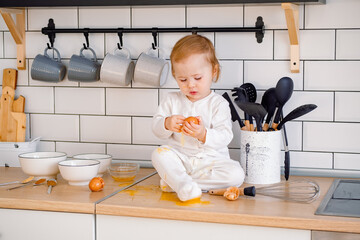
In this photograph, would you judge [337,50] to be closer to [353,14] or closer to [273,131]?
[353,14]

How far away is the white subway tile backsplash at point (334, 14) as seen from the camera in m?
1.66

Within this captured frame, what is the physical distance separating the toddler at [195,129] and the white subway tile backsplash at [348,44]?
1.36 feet

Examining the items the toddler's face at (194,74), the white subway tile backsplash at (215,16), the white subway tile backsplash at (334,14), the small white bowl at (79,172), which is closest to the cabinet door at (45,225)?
the small white bowl at (79,172)

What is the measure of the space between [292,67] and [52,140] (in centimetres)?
94

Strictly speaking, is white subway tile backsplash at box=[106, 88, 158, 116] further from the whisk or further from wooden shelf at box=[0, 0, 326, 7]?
the whisk

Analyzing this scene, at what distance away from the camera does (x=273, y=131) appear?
5.26 ft

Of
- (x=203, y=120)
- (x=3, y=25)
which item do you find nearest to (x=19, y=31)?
(x=3, y=25)

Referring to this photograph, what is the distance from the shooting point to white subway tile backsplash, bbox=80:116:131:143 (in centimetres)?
191

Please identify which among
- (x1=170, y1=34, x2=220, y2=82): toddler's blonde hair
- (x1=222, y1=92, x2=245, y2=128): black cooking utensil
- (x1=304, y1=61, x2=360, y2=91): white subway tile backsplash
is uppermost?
→ (x1=170, y1=34, x2=220, y2=82): toddler's blonde hair

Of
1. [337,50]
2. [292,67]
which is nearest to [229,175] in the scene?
[292,67]

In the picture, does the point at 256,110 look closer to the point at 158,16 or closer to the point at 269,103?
the point at 269,103

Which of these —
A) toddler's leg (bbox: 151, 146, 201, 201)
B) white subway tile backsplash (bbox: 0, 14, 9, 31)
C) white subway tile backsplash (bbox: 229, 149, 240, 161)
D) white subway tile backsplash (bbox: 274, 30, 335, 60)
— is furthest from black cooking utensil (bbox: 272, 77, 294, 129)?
white subway tile backsplash (bbox: 0, 14, 9, 31)

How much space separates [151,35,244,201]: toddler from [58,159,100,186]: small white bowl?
190 millimetres

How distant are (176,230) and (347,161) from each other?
693 mm
